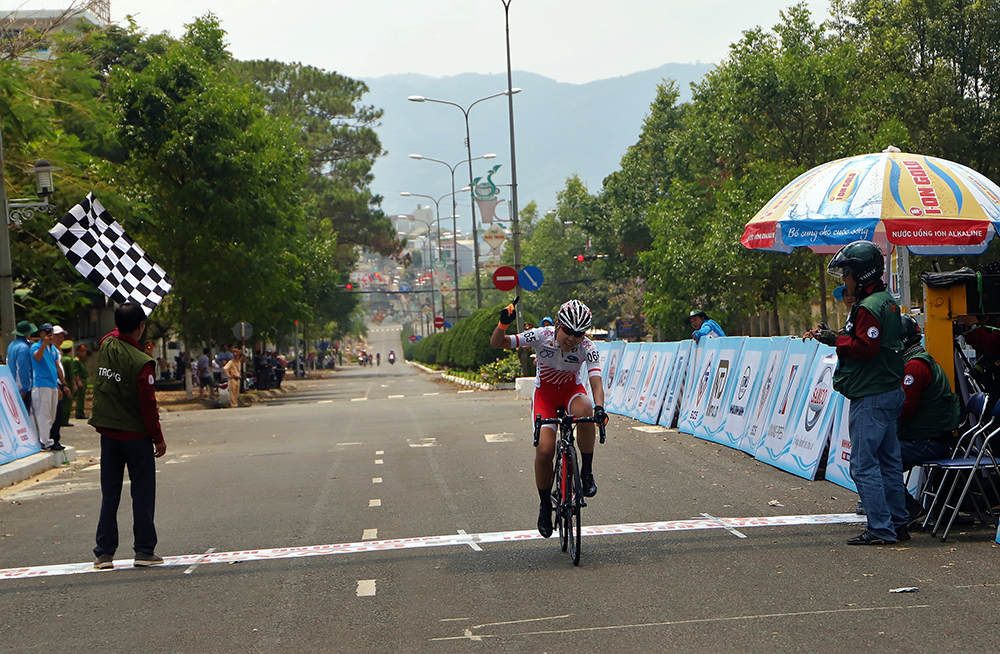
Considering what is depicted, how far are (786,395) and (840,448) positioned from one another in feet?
5.12

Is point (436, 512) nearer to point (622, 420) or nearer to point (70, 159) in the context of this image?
point (622, 420)

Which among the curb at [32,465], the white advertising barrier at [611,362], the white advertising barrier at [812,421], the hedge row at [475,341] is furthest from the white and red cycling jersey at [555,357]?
the hedge row at [475,341]

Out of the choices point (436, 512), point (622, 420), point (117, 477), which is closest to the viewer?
point (117, 477)

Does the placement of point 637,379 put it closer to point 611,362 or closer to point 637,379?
point 637,379

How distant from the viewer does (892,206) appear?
9.48 m

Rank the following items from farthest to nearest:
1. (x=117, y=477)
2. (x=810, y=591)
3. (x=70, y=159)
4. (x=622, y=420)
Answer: (x=70, y=159) < (x=622, y=420) < (x=117, y=477) < (x=810, y=591)

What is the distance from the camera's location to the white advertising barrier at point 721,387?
45.3 feet

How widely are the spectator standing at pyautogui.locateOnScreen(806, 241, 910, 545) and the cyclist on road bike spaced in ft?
6.00

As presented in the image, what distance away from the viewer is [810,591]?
6.02 metres

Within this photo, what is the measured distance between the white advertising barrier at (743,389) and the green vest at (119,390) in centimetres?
760

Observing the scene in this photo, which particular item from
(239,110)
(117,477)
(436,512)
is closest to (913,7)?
→ (239,110)

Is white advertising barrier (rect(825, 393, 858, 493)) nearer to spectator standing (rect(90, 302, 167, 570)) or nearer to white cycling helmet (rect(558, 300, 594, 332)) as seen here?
white cycling helmet (rect(558, 300, 594, 332))

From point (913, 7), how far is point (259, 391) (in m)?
28.2

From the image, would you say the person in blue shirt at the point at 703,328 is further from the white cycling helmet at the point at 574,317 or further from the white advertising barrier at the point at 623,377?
the white cycling helmet at the point at 574,317
